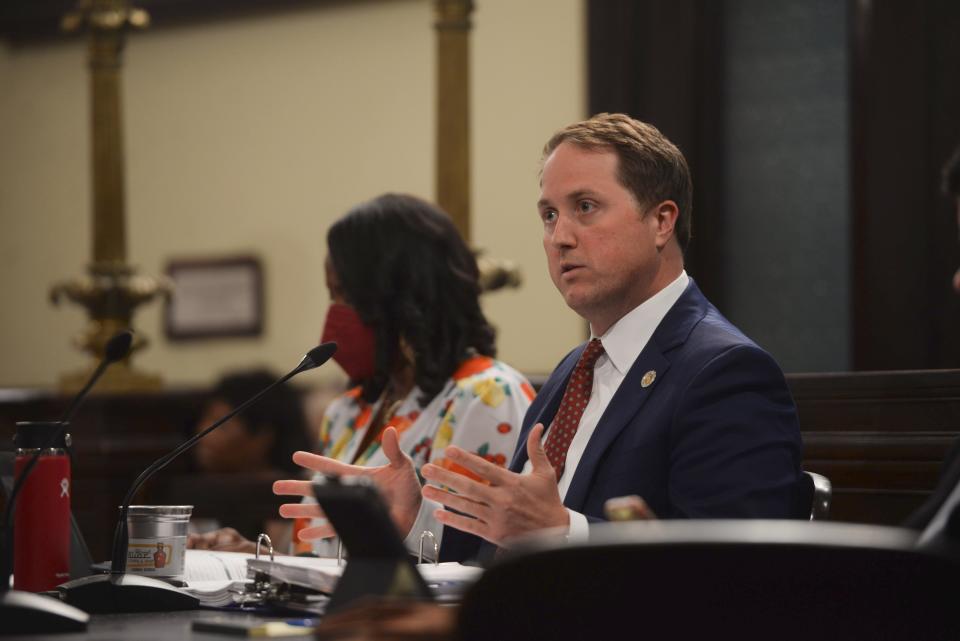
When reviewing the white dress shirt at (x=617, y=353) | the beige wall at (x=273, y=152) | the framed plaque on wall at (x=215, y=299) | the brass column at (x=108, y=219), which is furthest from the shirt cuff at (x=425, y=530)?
the framed plaque on wall at (x=215, y=299)

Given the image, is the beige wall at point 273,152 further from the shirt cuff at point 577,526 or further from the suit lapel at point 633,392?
the shirt cuff at point 577,526

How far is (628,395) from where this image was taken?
6.90 ft

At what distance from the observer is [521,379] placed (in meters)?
2.86

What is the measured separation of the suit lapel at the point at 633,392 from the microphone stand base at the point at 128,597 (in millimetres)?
657

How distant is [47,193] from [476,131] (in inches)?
102

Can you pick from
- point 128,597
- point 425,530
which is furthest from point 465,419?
point 128,597

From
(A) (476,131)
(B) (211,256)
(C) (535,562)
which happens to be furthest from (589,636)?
(B) (211,256)

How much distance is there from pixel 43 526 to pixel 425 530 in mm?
672

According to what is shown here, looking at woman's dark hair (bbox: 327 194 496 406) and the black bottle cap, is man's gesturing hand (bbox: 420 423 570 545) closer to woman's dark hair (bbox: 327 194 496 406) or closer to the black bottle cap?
the black bottle cap

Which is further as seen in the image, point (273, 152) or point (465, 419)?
point (273, 152)

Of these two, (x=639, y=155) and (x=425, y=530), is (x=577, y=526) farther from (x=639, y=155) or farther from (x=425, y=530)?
(x=639, y=155)

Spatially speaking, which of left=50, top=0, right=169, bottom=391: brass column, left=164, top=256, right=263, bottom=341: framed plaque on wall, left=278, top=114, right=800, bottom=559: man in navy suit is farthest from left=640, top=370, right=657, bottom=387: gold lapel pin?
left=164, top=256, right=263, bottom=341: framed plaque on wall

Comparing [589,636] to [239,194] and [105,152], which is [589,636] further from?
[239,194]

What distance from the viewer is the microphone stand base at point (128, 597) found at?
5.51 feet
